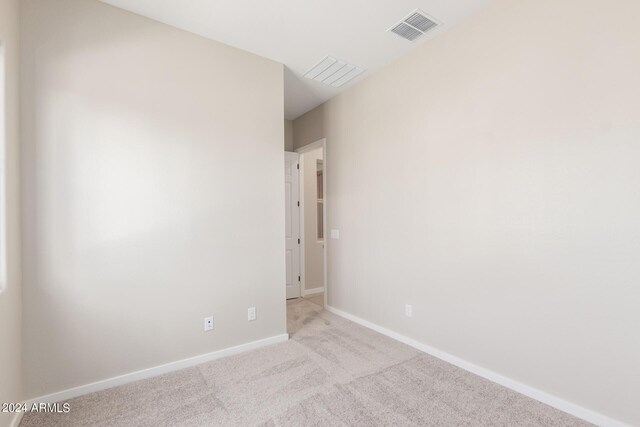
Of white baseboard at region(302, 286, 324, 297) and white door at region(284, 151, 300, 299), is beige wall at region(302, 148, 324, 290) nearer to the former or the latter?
white baseboard at region(302, 286, 324, 297)

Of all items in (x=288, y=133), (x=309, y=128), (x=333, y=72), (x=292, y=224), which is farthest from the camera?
(x=288, y=133)

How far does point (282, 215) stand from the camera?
309 centimetres

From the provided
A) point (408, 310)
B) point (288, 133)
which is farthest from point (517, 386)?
point (288, 133)

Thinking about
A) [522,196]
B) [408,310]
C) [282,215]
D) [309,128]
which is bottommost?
[408,310]

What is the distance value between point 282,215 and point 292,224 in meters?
1.61

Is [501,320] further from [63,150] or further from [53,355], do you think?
[63,150]

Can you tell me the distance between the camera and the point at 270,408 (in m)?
1.95

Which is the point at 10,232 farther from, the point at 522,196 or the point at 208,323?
the point at 522,196

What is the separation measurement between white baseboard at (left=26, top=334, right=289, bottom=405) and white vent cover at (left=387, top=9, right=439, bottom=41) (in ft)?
9.88

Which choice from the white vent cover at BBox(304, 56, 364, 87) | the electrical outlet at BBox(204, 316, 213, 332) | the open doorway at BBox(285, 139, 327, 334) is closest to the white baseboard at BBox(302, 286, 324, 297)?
the open doorway at BBox(285, 139, 327, 334)

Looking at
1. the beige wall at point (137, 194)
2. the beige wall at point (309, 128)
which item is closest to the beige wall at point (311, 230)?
the beige wall at point (309, 128)

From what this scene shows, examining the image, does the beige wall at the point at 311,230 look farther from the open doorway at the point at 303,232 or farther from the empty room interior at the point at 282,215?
the empty room interior at the point at 282,215

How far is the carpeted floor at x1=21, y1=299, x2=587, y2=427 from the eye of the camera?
72.7 inches

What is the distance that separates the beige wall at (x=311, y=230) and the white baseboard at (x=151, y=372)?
188 centimetres
